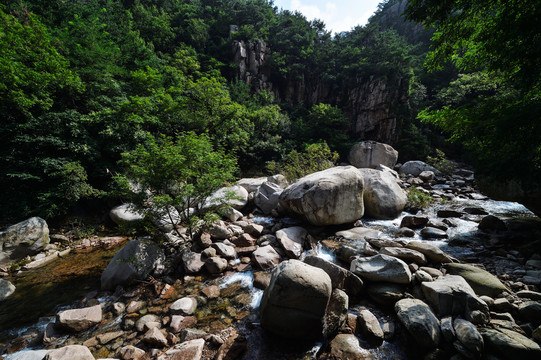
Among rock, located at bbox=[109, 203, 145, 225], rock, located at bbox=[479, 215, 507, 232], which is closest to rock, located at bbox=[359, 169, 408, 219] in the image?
rock, located at bbox=[479, 215, 507, 232]

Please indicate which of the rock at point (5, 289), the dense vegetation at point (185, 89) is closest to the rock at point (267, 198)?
the dense vegetation at point (185, 89)

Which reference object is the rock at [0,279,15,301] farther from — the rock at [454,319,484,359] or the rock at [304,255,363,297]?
the rock at [454,319,484,359]

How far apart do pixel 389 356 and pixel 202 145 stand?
5853 mm

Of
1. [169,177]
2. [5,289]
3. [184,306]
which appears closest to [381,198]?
[184,306]

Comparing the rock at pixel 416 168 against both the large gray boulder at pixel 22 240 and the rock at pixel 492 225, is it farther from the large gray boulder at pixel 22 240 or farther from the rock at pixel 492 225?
the large gray boulder at pixel 22 240

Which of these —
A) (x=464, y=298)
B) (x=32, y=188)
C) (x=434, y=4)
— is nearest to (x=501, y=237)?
(x=464, y=298)

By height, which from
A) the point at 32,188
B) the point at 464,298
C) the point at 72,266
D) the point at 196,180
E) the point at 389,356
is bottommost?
the point at 72,266

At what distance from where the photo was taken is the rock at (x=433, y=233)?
634cm

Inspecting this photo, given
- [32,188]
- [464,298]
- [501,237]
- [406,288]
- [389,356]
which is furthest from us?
[32,188]

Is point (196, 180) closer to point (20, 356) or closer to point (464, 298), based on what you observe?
point (20, 356)

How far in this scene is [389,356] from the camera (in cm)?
273

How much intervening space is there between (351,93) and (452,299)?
3298 cm

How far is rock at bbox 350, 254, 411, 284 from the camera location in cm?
370

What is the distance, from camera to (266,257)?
5.25 metres
